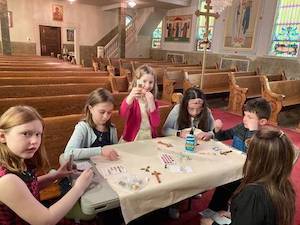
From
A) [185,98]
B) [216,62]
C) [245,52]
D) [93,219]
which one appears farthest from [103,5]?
[93,219]

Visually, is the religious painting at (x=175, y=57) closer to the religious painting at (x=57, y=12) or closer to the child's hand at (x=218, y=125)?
the religious painting at (x=57, y=12)

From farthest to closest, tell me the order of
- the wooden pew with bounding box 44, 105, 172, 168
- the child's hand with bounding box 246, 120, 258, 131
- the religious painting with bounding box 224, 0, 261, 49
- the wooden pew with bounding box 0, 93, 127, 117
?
the religious painting with bounding box 224, 0, 261, 49 < the wooden pew with bounding box 0, 93, 127, 117 < the wooden pew with bounding box 44, 105, 172, 168 < the child's hand with bounding box 246, 120, 258, 131

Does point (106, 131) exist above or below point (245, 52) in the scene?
below

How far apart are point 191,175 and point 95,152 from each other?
0.68m

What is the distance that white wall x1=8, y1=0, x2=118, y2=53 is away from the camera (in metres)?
12.6

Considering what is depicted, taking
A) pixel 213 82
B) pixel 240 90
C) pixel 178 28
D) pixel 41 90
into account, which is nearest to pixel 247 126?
pixel 41 90

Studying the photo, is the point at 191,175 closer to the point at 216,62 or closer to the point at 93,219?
the point at 93,219

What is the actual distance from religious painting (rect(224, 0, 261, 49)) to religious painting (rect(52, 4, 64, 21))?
28.1 feet

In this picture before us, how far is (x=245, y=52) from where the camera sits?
9.78 meters

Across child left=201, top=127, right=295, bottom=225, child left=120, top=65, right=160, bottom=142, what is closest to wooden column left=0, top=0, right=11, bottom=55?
child left=120, top=65, right=160, bottom=142

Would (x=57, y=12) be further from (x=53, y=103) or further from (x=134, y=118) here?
(x=134, y=118)

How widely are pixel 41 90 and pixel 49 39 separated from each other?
37.3 ft

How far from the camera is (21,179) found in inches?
48.7

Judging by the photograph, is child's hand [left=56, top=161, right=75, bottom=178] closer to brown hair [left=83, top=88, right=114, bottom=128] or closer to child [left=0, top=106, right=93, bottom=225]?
child [left=0, top=106, right=93, bottom=225]
